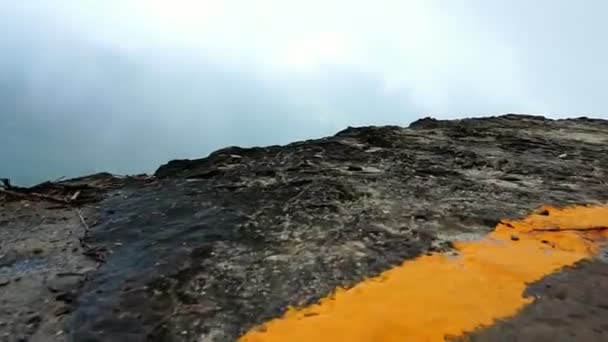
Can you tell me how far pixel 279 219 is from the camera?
229 inches

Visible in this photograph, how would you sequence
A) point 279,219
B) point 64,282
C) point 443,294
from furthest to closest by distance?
point 279,219 < point 64,282 < point 443,294

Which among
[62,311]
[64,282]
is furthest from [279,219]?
[62,311]

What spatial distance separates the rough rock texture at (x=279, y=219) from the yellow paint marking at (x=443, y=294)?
0.60 ft

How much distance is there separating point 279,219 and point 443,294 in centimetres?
201

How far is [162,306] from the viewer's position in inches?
168

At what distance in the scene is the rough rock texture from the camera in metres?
4.28

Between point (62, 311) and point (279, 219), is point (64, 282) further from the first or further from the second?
point (279, 219)

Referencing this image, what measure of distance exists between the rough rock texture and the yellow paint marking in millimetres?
183

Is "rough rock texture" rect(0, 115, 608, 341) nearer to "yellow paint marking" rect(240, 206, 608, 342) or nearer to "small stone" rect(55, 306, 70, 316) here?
"small stone" rect(55, 306, 70, 316)

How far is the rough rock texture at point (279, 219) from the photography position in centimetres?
428

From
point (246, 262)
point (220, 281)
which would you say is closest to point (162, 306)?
point (220, 281)

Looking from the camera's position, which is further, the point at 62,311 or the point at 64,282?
the point at 64,282

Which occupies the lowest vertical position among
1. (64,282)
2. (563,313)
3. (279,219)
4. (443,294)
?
(563,313)

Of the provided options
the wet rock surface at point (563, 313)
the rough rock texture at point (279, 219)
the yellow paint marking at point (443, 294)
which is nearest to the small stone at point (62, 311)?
the rough rock texture at point (279, 219)
